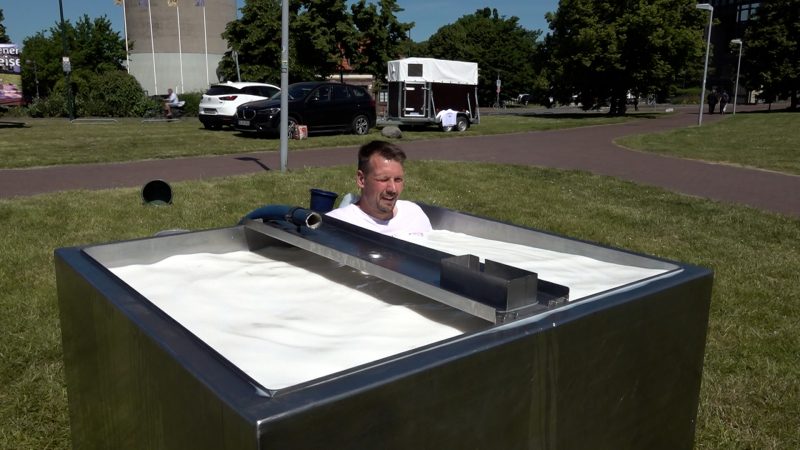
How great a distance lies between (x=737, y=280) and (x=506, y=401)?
4587 mm

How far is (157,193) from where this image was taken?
750cm

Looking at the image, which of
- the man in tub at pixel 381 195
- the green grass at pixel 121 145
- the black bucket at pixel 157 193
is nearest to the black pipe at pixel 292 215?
the man in tub at pixel 381 195

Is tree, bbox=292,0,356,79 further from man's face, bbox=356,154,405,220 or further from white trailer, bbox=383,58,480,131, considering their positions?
man's face, bbox=356,154,405,220

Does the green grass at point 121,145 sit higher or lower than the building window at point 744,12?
lower

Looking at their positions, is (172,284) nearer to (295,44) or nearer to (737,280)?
(737,280)

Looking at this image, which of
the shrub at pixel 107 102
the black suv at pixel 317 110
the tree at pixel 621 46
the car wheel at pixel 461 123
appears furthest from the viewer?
the tree at pixel 621 46

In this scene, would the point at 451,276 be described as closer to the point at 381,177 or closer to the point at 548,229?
the point at 381,177

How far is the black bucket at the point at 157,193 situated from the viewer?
737 cm

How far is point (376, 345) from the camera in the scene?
5.03ft

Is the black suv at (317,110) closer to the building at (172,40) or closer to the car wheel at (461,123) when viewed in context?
the car wheel at (461,123)

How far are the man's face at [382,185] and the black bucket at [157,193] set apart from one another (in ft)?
15.8

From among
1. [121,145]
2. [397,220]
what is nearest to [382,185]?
[397,220]

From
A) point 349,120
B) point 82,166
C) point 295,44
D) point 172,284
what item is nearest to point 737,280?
point 172,284

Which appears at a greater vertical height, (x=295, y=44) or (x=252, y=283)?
(x=295, y=44)
